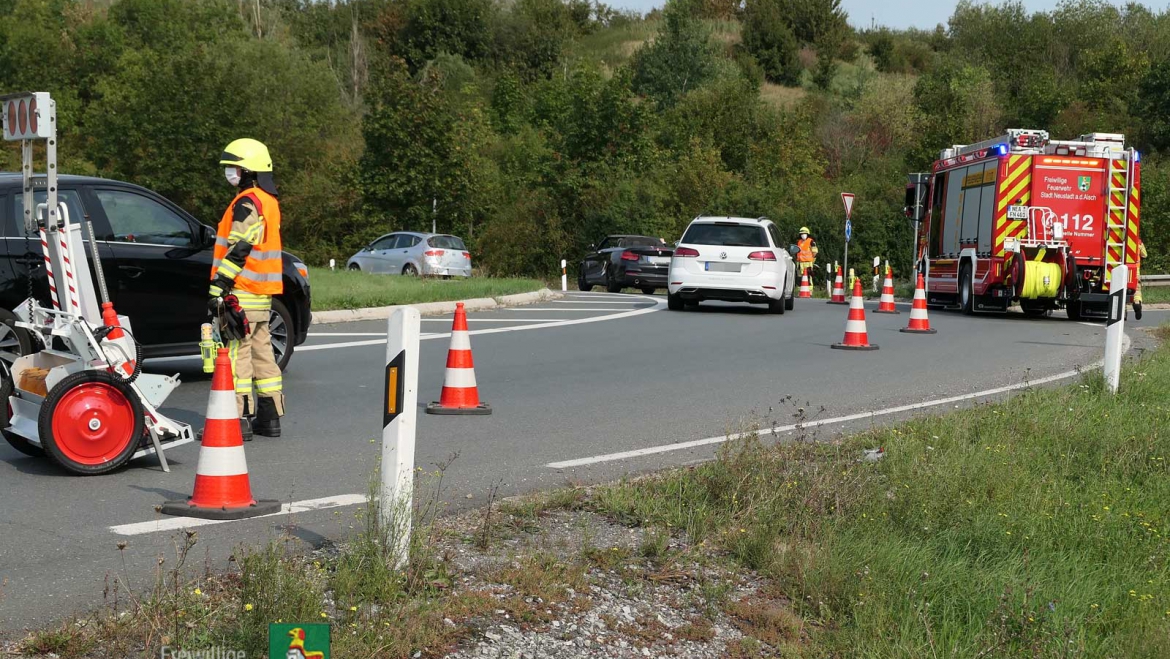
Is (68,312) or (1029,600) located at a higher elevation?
(68,312)

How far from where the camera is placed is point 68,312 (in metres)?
7.50

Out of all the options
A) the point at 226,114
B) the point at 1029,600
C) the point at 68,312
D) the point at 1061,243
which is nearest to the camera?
the point at 1029,600

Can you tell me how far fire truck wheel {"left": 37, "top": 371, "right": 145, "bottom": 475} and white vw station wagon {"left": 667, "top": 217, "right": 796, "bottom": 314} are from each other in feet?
48.8

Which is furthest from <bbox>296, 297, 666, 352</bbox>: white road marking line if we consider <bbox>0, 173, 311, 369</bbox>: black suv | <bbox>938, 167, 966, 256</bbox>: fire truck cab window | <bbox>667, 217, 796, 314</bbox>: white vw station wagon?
<bbox>938, 167, 966, 256</bbox>: fire truck cab window

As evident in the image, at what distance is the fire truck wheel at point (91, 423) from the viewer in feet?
23.4

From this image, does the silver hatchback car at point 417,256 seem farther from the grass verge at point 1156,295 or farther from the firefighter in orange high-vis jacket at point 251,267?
the firefighter in orange high-vis jacket at point 251,267

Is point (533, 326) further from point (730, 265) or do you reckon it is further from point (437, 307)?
point (730, 265)

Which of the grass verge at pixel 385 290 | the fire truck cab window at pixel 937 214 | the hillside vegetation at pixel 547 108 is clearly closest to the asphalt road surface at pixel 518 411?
the grass verge at pixel 385 290

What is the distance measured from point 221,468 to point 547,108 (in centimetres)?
6344

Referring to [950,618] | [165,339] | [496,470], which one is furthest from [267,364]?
[950,618]

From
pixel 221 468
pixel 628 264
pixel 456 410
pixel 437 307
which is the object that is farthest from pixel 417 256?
pixel 221 468

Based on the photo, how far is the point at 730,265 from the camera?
71.0 ft

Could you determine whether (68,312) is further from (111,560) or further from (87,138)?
(87,138)

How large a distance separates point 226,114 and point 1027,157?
1417 inches
